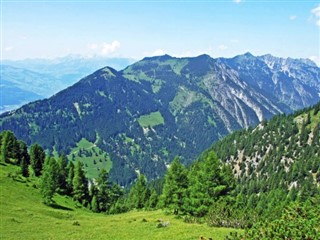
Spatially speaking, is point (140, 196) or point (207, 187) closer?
point (207, 187)

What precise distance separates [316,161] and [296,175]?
11003mm

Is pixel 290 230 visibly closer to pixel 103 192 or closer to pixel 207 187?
pixel 207 187

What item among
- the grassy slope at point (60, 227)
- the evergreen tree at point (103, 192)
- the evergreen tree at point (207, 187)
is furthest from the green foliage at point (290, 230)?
the evergreen tree at point (103, 192)

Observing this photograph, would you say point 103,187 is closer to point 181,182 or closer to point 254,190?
point 181,182

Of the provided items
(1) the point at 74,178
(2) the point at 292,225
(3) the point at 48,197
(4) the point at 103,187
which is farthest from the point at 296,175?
(2) the point at 292,225

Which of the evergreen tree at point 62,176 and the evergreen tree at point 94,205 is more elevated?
the evergreen tree at point 62,176

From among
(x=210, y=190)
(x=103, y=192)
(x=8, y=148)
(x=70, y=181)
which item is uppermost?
(x=8, y=148)

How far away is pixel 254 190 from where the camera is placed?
17625 centimetres

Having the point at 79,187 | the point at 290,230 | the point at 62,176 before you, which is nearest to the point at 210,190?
the point at 290,230

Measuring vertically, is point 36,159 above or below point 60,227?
above

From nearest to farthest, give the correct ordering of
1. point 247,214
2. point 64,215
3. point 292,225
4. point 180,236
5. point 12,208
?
point 292,225
point 180,236
point 247,214
point 12,208
point 64,215

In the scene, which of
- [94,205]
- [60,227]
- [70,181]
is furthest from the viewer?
[70,181]

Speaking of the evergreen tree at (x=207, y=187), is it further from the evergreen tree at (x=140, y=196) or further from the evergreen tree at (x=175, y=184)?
the evergreen tree at (x=140, y=196)

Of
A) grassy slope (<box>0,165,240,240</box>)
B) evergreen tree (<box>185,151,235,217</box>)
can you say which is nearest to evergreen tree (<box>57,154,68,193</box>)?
grassy slope (<box>0,165,240,240</box>)
